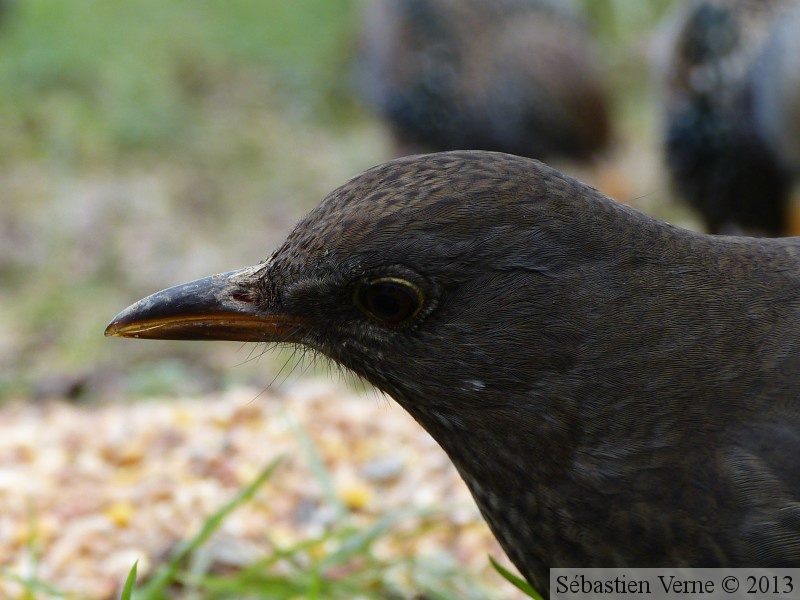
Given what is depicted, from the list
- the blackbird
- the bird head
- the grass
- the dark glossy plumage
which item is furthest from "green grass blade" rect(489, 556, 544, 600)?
the dark glossy plumage

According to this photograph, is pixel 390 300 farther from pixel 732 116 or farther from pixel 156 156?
pixel 156 156

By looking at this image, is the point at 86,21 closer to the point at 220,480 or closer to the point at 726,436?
the point at 220,480

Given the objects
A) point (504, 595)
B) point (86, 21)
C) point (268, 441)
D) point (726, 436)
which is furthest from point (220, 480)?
point (86, 21)

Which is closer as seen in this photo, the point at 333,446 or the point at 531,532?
the point at 531,532

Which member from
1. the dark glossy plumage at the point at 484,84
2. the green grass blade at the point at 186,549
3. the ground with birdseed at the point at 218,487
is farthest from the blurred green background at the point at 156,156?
the green grass blade at the point at 186,549

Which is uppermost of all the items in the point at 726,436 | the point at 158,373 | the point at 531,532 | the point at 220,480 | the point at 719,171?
the point at 719,171

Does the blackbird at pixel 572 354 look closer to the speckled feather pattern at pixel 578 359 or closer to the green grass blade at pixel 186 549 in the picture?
the speckled feather pattern at pixel 578 359
